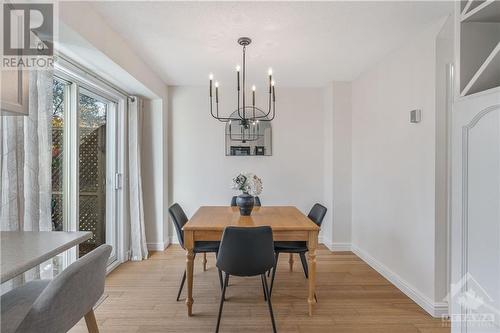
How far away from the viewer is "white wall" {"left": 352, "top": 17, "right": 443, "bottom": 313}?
227 cm

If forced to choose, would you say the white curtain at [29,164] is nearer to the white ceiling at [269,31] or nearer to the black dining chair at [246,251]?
the white ceiling at [269,31]

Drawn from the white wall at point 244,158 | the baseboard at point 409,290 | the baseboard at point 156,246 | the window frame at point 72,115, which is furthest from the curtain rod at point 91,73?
the baseboard at point 409,290

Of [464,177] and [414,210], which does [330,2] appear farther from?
[414,210]

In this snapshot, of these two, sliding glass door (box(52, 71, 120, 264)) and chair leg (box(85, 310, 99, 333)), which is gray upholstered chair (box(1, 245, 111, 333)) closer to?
chair leg (box(85, 310, 99, 333))

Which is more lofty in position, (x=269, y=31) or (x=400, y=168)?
(x=269, y=31)

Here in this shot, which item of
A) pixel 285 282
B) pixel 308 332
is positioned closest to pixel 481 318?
pixel 308 332

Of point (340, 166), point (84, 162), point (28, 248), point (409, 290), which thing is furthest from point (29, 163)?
point (340, 166)

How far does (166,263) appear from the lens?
3352 mm

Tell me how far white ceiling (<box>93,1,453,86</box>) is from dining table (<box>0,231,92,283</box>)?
166cm

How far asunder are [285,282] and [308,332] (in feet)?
2.73

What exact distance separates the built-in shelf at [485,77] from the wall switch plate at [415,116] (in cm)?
92

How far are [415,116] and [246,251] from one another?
1.95 m

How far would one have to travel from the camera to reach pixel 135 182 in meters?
3.44

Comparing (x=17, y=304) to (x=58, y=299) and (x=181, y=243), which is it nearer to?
(x=58, y=299)
